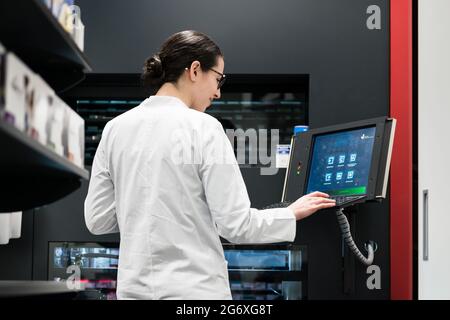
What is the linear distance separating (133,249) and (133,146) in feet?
0.98

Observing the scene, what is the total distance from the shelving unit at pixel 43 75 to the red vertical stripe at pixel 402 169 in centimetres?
204

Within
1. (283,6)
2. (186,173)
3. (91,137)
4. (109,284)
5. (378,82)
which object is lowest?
(109,284)

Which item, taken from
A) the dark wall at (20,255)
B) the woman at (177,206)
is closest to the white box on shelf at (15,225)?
the dark wall at (20,255)

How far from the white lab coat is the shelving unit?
39 cm

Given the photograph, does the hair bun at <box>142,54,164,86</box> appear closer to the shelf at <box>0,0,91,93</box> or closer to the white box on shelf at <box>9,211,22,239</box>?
the shelf at <box>0,0,91,93</box>

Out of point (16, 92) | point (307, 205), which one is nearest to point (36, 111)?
point (16, 92)

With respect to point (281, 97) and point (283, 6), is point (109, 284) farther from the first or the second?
point (283, 6)

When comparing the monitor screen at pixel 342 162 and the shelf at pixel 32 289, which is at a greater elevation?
the monitor screen at pixel 342 162

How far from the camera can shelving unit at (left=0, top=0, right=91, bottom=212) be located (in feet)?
5.03

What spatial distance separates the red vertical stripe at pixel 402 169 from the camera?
365 cm

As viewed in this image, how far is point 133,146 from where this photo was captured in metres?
2.36
